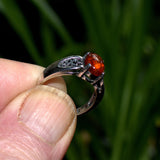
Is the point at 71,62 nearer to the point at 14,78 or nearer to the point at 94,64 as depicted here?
the point at 94,64

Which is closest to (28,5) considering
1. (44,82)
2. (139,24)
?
(139,24)

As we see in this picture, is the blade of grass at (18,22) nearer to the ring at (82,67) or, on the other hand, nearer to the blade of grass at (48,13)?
the blade of grass at (48,13)

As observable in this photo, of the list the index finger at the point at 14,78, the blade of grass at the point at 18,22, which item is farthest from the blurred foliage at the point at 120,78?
the index finger at the point at 14,78

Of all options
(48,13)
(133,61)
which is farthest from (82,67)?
(48,13)

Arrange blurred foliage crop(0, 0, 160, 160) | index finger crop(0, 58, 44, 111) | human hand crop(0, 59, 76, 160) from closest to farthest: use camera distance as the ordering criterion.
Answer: human hand crop(0, 59, 76, 160)
index finger crop(0, 58, 44, 111)
blurred foliage crop(0, 0, 160, 160)

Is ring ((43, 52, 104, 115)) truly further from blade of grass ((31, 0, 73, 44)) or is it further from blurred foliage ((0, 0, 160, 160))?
blade of grass ((31, 0, 73, 44))

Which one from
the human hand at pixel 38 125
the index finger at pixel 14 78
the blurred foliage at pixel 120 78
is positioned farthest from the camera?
the blurred foliage at pixel 120 78

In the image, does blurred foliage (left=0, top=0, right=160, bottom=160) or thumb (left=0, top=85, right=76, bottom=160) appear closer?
thumb (left=0, top=85, right=76, bottom=160)

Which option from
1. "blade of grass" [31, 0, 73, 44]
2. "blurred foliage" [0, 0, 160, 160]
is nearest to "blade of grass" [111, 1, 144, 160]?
"blurred foliage" [0, 0, 160, 160]
